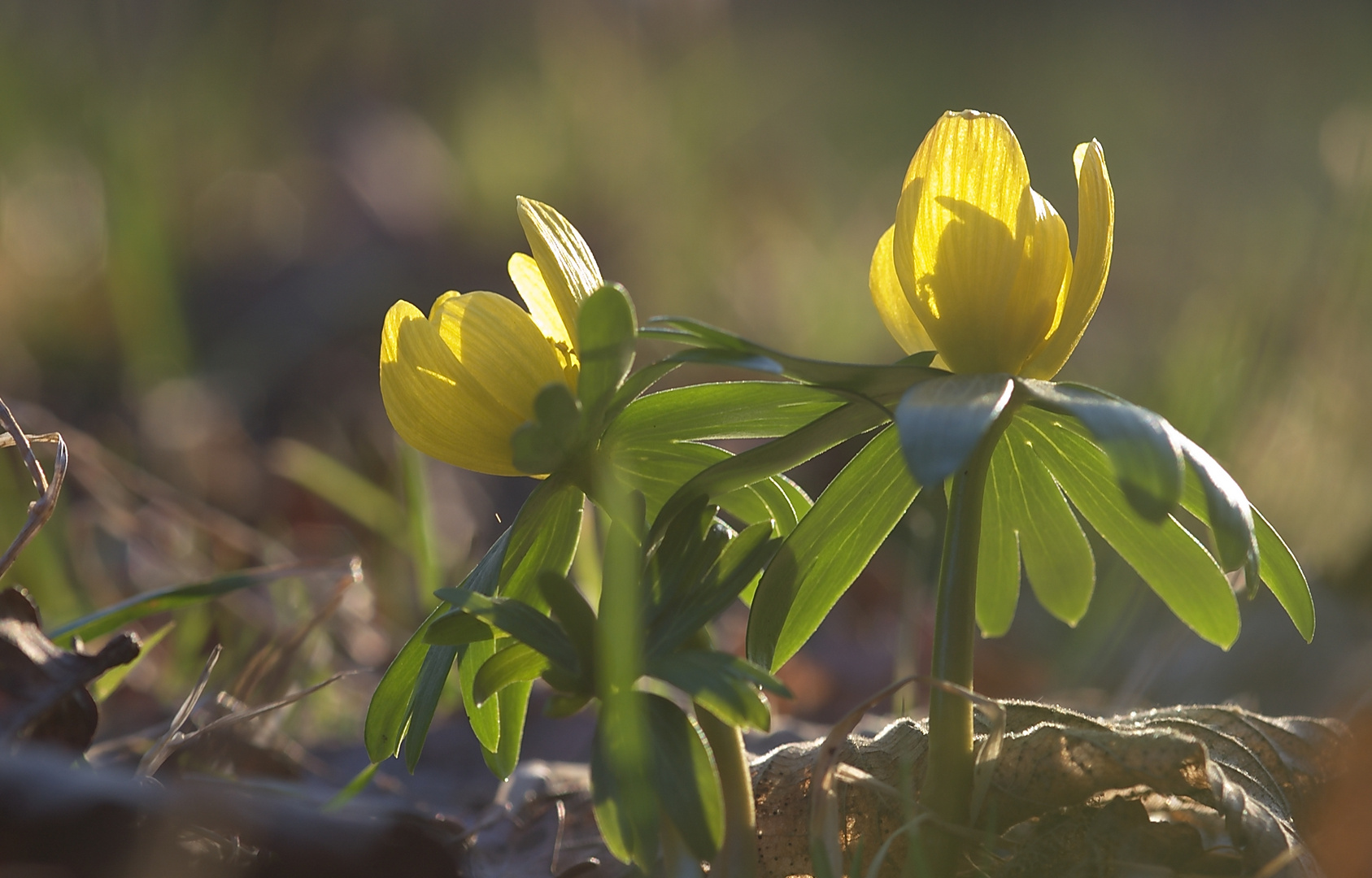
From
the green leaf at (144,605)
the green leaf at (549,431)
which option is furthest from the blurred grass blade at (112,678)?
the green leaf at (549,431)

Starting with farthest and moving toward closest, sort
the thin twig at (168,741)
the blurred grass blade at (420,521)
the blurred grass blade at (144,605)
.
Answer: the blurred grass blade at (420,521) → the blurred grass blade at (144,605) → the thin twig at (168,741)

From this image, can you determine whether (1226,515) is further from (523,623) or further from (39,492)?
(39,492)

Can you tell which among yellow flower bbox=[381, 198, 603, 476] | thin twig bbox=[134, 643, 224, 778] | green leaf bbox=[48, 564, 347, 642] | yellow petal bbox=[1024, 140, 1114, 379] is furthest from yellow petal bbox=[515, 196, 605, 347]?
green leaf bbox=[48, 564, 347, 642]

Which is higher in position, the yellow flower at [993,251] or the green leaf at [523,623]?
the yellow flower at [993,251]

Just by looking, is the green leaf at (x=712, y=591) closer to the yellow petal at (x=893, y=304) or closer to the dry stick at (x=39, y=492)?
the yellow petal at (x=893, y=304)

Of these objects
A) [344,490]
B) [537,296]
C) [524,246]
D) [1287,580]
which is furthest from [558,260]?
[524,246]

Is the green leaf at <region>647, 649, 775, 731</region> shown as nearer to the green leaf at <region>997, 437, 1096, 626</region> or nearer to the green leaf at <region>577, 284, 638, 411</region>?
the green leaf at <region>577, 284, 638, 411</region>

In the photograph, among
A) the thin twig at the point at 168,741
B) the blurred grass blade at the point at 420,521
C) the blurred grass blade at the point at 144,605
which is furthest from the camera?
the blurred grass blade at the point at 420,521
